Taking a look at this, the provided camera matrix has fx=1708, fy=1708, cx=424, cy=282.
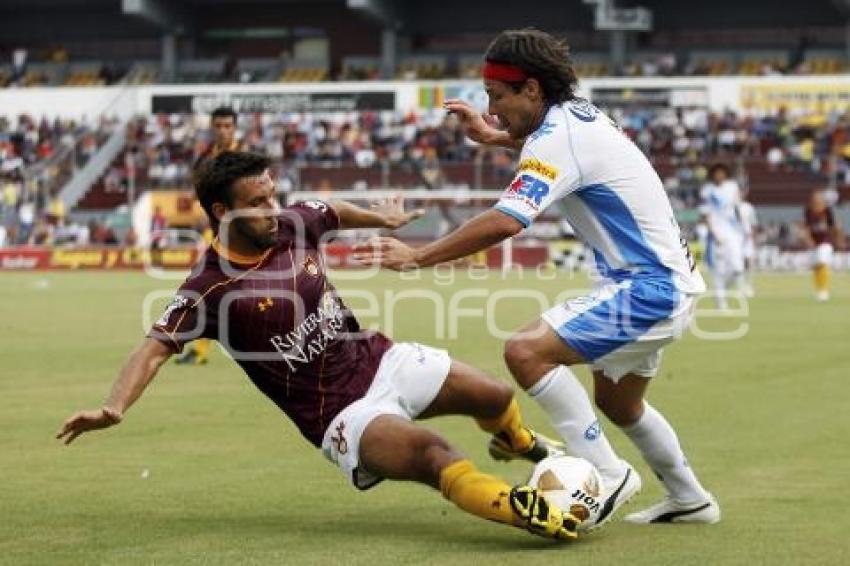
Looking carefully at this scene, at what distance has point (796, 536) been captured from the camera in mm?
7227

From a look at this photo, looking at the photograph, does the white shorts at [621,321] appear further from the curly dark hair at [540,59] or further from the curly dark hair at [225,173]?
the curly dark hair at [225,173]

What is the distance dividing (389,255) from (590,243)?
1096mm

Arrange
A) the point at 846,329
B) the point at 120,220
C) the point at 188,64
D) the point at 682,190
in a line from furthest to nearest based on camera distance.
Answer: the point at 188,64, the point at 120,220, the point at 682,190, the point at 846,329

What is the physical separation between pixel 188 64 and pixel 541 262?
27294 millimetres

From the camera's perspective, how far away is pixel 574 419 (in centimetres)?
735

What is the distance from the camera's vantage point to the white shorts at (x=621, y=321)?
7.20 m

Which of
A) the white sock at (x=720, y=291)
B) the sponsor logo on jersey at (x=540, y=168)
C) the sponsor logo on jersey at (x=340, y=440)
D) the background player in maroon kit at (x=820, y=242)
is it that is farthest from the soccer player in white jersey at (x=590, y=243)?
the background player in maroon kit at (x=820, y=242)

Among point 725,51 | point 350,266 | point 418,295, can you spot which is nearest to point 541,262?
point 350,266

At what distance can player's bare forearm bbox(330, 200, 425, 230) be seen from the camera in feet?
27.0

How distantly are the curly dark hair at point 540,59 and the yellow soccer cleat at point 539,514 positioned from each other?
1.70m

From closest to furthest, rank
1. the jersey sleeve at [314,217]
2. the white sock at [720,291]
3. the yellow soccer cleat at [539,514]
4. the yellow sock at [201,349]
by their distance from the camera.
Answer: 1. the yellow soccer cleat at [539,514]
2. the jersey sleeve at [314,217]
3. the yellow sock at [201,349]
4. the white sock at [720,291]

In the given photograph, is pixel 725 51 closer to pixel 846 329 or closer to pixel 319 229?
pixel 846 329

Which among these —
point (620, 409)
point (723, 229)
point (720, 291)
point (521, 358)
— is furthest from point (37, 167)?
point (521, 358)

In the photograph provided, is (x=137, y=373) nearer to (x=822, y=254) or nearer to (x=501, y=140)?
(x=501, y=140)
